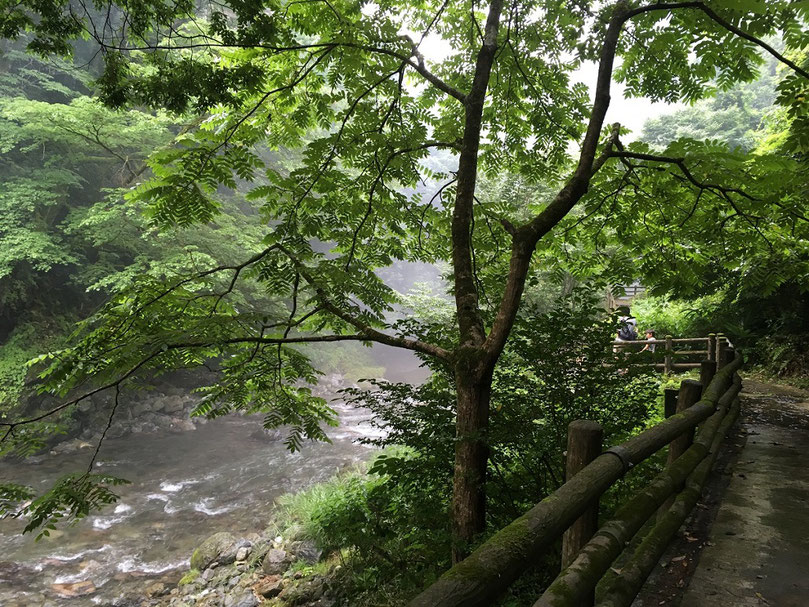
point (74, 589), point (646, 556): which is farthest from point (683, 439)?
point (74, 589)

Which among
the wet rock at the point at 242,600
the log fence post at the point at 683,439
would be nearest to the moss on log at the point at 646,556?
the log fence post at the point at 683,439

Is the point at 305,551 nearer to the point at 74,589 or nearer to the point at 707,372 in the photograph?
the point at 74,589

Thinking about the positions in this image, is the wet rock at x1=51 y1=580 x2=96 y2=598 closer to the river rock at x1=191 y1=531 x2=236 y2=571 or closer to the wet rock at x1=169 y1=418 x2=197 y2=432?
the river rock at x1=191 y1=531 x2=236 y2=571

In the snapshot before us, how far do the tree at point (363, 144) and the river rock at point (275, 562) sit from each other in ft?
18.2

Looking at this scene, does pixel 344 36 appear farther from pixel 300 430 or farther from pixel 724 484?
pixel 724 484

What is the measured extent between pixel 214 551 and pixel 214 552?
0.03 m

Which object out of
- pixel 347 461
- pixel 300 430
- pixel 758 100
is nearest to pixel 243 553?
pixel 347 461

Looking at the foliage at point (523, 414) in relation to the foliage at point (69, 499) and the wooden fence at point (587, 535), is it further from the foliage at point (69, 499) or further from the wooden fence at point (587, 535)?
the foliage at point (69, 499)

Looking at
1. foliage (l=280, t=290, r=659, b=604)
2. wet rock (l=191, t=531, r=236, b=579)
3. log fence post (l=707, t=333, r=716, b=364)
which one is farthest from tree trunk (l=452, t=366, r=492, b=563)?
log fence post (l=707, t=333, r=716, b=364)

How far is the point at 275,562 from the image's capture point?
339 inches

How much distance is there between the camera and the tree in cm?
341

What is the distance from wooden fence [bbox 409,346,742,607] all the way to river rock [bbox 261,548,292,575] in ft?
23.6

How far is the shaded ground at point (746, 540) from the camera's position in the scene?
8.71 feet

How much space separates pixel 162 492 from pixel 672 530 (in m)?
13.8
